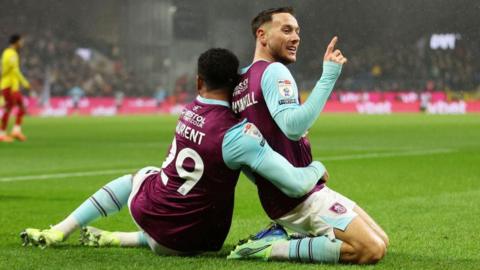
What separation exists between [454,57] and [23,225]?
28791 millimetres

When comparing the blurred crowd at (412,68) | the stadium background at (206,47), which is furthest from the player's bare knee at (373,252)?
the blurred crowd at (412,68)

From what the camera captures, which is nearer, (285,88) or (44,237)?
(285,88)

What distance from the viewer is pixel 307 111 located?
15.9 ft

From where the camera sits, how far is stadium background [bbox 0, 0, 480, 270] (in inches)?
243

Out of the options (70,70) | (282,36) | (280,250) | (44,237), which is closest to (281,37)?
(282,36)

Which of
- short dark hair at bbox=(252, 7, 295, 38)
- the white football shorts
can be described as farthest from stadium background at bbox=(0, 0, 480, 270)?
short dark hair at bbox=(252, 7, 295, 38)

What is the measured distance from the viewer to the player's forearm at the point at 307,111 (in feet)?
15.9

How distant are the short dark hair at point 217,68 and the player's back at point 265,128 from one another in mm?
77

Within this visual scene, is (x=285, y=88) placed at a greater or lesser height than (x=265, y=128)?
greater

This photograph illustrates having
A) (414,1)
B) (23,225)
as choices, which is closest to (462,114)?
(414,1)

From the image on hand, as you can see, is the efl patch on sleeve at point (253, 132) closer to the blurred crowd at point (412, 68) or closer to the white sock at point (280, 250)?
the white sock at point (280, 250)

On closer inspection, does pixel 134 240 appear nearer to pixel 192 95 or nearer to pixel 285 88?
pixel 285 88

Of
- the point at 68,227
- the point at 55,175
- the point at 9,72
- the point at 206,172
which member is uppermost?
the point at 206,172

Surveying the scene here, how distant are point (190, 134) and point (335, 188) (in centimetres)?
435
